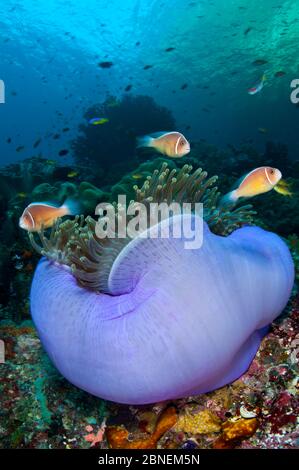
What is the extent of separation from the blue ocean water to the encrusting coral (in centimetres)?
1830

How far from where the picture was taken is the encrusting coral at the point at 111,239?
6.24 ft

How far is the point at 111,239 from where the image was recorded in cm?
187

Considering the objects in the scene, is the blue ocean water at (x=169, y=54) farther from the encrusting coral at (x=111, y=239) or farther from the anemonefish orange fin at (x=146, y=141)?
the encrusting coral at (x=111, y=239)

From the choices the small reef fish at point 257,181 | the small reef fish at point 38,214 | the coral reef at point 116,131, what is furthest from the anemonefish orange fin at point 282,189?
the coral reef at point 116,131

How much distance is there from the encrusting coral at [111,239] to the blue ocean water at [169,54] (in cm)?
1830

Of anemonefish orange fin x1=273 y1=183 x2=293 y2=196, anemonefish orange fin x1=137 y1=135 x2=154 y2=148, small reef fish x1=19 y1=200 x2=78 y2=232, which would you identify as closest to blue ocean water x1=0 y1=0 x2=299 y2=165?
anemonefish orange fin x1=137 y1=135 x2=154 y2=148

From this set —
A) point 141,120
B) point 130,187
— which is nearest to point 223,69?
point 141,120

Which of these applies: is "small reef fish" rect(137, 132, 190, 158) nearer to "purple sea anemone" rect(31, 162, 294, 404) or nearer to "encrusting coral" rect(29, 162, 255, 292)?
"encrusting coral" rect(29, 162, 255, 292)

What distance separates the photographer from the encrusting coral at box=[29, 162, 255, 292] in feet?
6.24

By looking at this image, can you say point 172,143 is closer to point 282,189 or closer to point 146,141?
point 146,141

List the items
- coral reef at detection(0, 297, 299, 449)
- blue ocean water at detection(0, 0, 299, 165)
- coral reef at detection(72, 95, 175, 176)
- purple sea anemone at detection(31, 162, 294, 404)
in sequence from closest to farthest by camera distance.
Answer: purple sea anemone at detection(31, 162, 294, 404) < coral reef at detection(0, 297, 299, 449) < coral reef at detection(72, 95, 175, 176) < blue ocean water at detection(0, 0, 299, 165)

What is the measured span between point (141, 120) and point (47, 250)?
1467 cm
